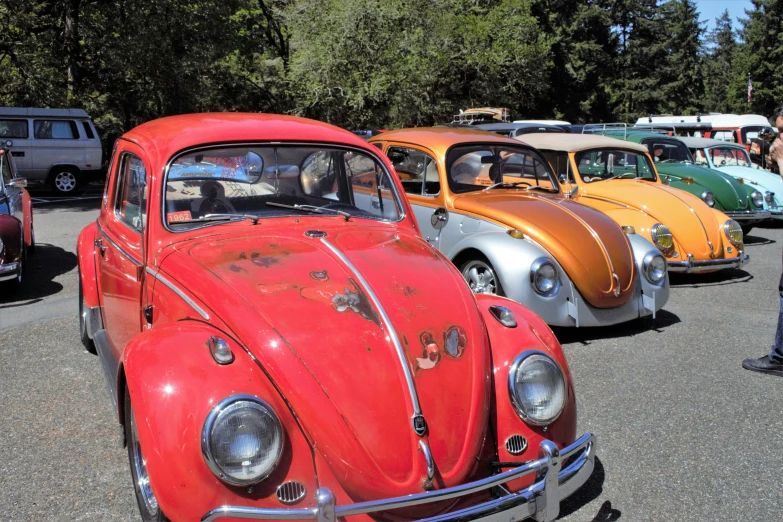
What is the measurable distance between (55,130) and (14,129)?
88cm

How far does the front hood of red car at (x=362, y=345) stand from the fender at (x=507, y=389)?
82mm

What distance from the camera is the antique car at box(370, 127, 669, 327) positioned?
595 cm

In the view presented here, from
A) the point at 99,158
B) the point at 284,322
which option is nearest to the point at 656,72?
the point at 99,158

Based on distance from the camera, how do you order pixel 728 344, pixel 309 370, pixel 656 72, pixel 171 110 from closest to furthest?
pixel 309 370, pixel 728 344, pixel 171 110, pixel 656 72

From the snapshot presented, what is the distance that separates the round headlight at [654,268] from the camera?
6.45 metres

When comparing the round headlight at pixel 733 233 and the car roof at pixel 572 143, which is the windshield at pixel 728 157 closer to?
the car roof at pixel 572 143

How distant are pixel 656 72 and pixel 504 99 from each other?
2981 cm

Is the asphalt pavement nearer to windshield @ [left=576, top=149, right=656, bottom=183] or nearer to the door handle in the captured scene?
the door handle

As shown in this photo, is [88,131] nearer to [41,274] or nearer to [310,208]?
[41,274]

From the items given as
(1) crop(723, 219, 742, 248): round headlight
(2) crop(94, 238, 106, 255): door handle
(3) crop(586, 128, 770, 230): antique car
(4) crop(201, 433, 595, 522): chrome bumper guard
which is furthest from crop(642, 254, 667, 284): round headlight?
(3) crop(586, 128, 770, 230): antique car

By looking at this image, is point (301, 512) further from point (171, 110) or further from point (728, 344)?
point (171, 110)

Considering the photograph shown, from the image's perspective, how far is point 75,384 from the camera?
4.99 metres

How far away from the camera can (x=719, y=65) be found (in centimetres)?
7906

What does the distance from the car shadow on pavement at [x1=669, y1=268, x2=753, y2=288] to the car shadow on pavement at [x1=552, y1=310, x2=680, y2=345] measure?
1.87 m
